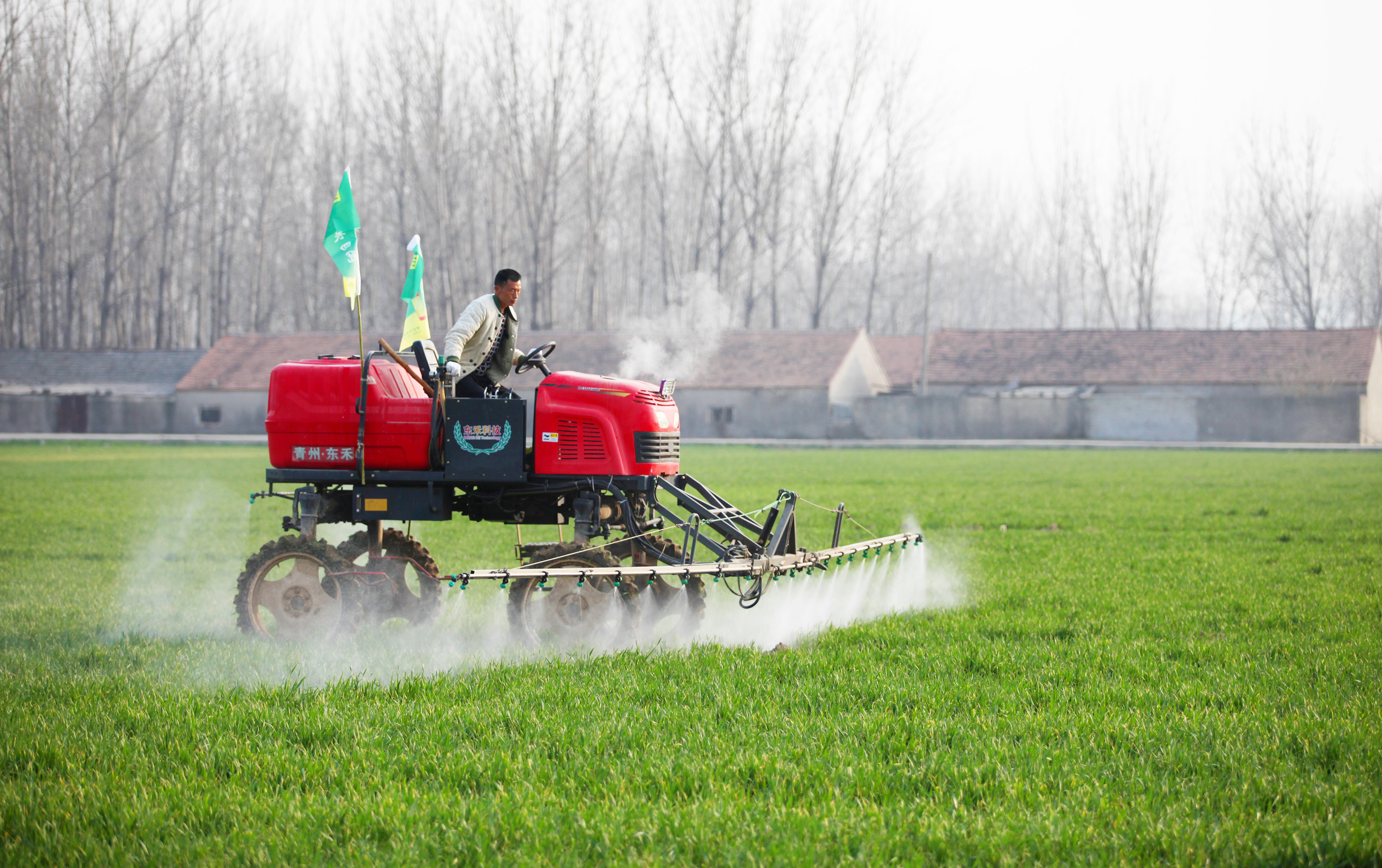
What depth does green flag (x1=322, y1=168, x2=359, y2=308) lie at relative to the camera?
6.89 m

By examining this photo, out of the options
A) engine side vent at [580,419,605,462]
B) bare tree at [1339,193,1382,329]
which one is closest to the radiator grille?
engine side vent at [580,419,605,462]

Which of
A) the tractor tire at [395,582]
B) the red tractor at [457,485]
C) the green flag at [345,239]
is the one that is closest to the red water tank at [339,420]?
the red tractor at [457,485]

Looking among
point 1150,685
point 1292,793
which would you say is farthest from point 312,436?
point 1292,793

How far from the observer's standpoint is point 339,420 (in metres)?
6.85

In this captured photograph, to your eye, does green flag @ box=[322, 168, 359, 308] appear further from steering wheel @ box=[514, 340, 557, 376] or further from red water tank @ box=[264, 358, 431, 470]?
steering wheel @ box=[514, 340, 557, 376]

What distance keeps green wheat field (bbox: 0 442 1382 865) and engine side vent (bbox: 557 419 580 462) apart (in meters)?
1.32

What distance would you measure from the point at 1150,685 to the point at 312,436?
530cm

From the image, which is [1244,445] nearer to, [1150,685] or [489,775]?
[1150,685]

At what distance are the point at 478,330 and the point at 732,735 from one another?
348 cm

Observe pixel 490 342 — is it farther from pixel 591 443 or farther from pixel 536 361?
pixel 591 443

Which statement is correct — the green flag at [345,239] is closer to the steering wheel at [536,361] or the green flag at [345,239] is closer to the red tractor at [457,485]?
the red tractor at [457,485]

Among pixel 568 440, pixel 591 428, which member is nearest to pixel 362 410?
pixel 568 440

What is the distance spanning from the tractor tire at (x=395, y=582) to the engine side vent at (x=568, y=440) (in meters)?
1.18

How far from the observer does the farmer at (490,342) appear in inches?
271
